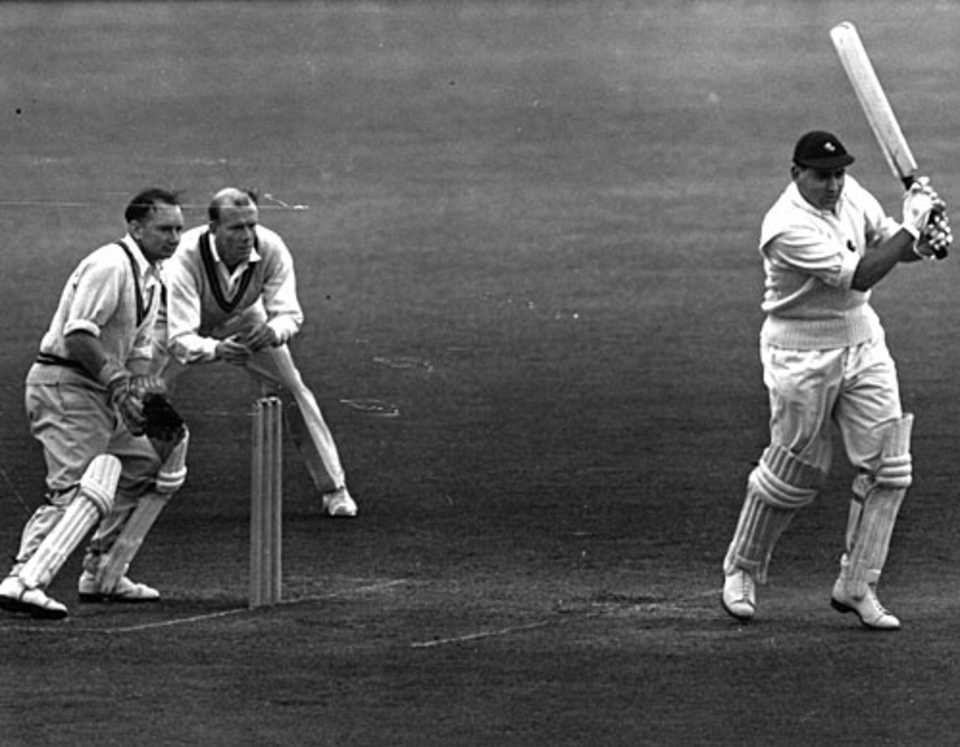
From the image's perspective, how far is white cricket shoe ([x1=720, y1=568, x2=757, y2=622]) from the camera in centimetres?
1139

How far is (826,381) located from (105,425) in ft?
10.1

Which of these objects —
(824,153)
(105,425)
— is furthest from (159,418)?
(824,153)

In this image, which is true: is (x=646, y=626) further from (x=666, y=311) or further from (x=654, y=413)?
(x=666, y=311)

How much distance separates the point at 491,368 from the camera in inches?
713

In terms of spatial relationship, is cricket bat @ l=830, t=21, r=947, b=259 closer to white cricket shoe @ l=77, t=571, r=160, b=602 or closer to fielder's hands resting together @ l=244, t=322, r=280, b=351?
fielder's hands resting together @ l=244, t=322, r=280, b=351

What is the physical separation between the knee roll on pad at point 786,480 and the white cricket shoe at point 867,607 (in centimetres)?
37

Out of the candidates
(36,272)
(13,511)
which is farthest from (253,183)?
(13,511)

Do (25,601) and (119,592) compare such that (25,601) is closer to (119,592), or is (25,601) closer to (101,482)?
(101,482)

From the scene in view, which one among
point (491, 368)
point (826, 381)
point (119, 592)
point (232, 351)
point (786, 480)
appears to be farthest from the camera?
point (491, 368)

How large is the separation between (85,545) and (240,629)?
2.48m

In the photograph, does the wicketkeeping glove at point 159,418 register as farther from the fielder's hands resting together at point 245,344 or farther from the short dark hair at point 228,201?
the short dark hair at point 228,201

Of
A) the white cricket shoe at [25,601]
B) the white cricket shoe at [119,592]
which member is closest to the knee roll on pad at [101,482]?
the white cricket shoe at [25,601]

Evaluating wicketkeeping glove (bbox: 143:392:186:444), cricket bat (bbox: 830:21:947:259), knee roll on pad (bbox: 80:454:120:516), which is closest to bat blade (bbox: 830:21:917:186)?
cricket bat (bbox: 830:21:947:259)

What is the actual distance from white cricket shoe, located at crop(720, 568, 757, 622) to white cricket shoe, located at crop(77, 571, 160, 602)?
2.50 meters
